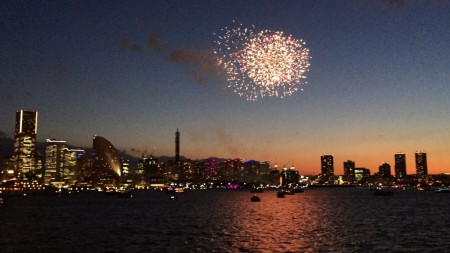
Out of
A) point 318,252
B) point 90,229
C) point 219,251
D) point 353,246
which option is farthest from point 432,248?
point 90,229

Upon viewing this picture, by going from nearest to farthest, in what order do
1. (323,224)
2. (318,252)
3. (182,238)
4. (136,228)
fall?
(318,252), (182,238), (136,228), (323,224)

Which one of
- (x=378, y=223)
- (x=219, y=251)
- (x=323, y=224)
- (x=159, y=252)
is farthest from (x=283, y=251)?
(x=378, y=223)

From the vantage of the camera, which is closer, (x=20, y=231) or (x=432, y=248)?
(x=432, y=248)

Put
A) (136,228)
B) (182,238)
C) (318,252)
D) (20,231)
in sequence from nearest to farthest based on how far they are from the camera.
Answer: (318,252) → (182,238) → (20,231) → (136,228)

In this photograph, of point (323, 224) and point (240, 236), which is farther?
point (323, 224)

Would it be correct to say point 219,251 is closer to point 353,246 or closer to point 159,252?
point 159,252

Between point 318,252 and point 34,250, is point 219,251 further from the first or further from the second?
point 34,250

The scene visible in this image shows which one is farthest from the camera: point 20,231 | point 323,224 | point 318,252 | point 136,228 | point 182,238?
point 323,224

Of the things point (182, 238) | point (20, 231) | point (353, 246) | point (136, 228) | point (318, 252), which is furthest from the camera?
point (136, 228)
